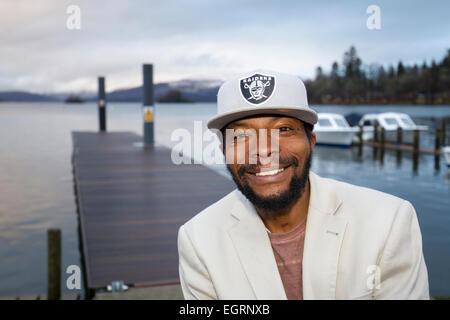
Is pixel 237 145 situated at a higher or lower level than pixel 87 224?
higher

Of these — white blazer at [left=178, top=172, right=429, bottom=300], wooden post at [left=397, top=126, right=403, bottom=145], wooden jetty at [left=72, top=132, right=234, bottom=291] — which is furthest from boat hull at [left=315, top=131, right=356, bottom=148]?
white blazer at [left=178, top=172, right=429, bottom=300]

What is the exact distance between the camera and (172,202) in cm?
962

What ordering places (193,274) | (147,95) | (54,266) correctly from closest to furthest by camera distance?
(193,274), (54,266), (147,95)

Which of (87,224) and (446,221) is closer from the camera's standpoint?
(87,224)

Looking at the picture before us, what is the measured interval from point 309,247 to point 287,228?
0.64ft

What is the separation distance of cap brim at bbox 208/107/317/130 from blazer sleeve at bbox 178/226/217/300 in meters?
0.56

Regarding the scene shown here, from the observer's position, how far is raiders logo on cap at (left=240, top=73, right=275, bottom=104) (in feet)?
6.34

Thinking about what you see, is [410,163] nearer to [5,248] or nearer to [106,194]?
[106,194]

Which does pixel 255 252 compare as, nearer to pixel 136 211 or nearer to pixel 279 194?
pixel 279 194

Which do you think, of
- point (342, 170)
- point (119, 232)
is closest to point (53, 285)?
point (119, 232)

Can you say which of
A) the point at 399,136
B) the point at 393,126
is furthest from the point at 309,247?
the point at 393,126

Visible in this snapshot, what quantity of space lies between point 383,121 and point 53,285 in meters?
29.3

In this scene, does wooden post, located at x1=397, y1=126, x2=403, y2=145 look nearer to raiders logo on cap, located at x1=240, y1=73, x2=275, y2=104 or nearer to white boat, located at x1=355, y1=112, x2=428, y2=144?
white boat, located at x1=355, y1=112, x2=428, y2=144

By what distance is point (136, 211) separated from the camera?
346 inches
